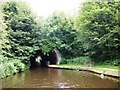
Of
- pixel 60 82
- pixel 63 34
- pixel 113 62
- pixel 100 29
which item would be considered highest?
pixel 63 34

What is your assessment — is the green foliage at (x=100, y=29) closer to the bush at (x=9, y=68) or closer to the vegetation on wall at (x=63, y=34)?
the vegetation on wall at (x=63, y=34)

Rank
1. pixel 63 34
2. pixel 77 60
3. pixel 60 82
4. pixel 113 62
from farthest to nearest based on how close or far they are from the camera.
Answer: pixel 63 34
pixel 77 60
pixel 113 62
pixel 60 82

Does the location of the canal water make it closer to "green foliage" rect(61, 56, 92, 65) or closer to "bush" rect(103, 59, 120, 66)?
"bush" rect(103, 59, 120, 66)

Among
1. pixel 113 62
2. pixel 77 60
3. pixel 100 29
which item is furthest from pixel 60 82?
pixel 77 60

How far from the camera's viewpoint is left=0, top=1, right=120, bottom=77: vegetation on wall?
18188 millimetres

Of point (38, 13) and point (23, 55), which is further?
point (38, 13)

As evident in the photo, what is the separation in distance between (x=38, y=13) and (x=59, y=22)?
2.38 metres

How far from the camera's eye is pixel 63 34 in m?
25.1

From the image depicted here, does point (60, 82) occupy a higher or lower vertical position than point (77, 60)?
lower

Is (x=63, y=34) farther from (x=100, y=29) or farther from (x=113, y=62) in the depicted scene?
(x=113, y=62)

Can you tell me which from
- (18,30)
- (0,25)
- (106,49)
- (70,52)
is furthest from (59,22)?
(0,25)

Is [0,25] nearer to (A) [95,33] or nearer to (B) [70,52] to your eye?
(A) [95,33]

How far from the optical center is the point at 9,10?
21.1 metres

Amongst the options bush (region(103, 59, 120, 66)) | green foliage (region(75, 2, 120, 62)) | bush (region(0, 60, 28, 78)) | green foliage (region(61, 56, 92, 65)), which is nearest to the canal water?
bush (region(0, 60, 28, 78))
